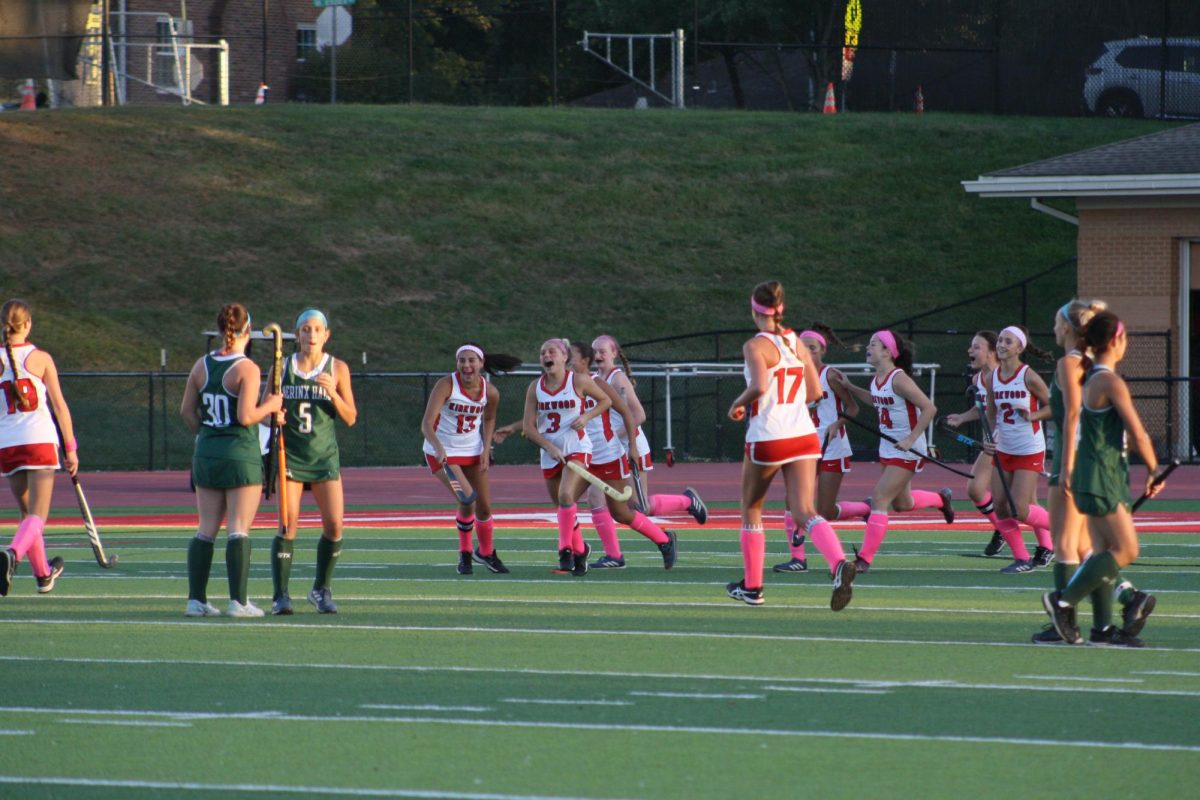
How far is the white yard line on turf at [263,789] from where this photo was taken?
21.1 ft

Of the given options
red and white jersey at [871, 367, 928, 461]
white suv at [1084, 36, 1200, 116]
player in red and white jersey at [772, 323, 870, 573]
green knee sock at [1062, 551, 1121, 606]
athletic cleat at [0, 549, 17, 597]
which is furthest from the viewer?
white suv at [1084, 36, 1200, 116]

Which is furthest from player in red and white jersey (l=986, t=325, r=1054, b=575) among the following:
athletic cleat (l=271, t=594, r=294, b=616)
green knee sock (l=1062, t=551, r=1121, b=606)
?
athletic cleat (l=271, t=594, r=294, b=616)

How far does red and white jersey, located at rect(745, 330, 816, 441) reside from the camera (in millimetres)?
11336

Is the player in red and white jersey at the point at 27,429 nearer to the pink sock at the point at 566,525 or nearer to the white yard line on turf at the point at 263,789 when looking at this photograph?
the pink sock at the point at 566,525

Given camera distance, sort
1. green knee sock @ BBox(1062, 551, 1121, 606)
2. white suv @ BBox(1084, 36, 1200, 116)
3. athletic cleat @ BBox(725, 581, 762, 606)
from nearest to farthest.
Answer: green knee sock @ BBox(1062, 551, 1121, 606) → athletic cleat @ BBox(725, 581, 762, 606) → white suv @ BBox(1084, 36, 1200, 116)

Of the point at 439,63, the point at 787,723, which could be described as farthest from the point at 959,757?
the point at 439,63

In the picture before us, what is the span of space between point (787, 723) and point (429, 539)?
10.8 m

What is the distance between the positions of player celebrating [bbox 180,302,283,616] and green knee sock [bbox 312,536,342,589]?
22.0 inches

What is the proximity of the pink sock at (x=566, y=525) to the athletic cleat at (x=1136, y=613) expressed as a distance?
17.6ft

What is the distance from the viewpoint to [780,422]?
1135 centimetres

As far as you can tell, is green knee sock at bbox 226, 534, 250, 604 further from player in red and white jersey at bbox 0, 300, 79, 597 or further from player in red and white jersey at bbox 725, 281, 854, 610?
player in red and white jersey at bbox 725, 281, 854, 610

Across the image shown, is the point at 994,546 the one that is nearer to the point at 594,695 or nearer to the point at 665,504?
the point at 665,504

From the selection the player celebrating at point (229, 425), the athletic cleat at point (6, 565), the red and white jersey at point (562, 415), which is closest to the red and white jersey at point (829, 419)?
the red and white jersey at point (562, 415)

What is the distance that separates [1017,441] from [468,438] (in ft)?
Answer: 14.1
